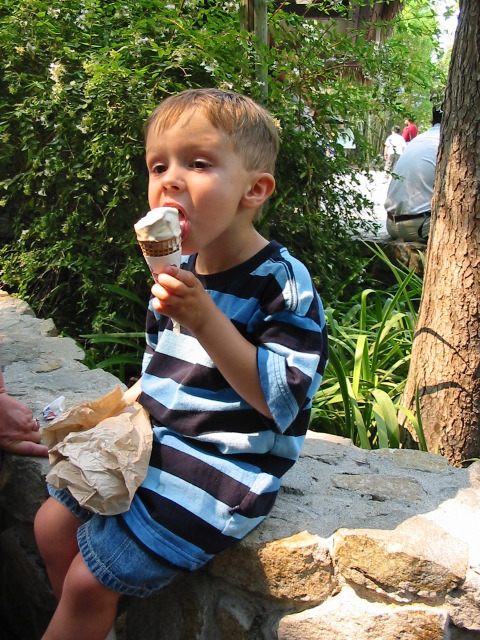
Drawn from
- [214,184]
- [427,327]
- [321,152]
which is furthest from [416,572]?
[321,152]

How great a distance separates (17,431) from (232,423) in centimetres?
81

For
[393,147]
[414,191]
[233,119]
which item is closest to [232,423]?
[233,119]

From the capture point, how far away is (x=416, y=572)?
1.52 meters

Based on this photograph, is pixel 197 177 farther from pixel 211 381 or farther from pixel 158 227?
pixel 211 381

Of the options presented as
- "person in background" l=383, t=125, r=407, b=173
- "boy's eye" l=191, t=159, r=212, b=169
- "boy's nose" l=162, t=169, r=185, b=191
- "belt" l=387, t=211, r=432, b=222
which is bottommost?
"person in background" l=383, t=125, r=407, b=173

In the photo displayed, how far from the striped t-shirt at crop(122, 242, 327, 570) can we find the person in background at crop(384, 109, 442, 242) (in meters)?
4.03

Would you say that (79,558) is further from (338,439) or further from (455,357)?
(455,357)

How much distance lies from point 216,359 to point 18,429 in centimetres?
89

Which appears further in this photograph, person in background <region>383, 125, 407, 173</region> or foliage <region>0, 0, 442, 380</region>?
person in background <region>383, 125, 407, 173</region>

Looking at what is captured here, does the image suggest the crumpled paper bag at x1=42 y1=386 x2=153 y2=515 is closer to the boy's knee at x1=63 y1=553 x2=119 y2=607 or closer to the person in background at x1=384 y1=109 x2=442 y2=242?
the boy's knee at x1=63 y1=553 x2=119 y2=607

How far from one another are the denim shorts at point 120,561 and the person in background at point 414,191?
14.0ft

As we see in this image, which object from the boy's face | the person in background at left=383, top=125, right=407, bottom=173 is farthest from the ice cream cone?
the person in background at left=383, top=125, right=407, bottom=173

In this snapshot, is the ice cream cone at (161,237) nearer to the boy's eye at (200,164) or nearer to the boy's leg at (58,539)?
the boy's eye at (200,164)

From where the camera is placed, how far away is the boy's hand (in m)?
1.38
